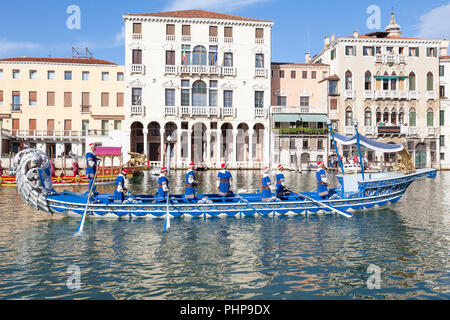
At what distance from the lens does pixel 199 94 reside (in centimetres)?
4903

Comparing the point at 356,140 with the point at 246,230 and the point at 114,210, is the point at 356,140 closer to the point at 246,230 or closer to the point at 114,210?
the point at 246,230

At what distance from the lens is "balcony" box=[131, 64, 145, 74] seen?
4731 cm

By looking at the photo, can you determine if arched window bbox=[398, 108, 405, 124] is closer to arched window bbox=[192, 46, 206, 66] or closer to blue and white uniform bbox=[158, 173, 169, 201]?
arched window bbox=[192, 46, 206, 66]

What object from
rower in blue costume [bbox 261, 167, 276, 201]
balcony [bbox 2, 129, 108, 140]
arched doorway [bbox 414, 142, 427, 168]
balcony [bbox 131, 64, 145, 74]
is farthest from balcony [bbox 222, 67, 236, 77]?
rower in blue costume [bbox 261, 167, 276, 201]

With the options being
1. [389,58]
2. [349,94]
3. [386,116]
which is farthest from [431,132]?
[349,94]

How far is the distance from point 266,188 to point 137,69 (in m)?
35.3

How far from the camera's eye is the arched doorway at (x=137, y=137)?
49656 millimetres

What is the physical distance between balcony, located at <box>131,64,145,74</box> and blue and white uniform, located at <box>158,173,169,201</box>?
34.3 metres

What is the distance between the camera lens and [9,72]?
160 ft

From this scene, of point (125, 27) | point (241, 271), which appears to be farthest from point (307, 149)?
point (241, 271)

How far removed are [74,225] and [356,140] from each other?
1194cm

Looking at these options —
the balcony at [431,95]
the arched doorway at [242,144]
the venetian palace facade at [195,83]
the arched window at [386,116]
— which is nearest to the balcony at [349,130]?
the arched window at [386,116]

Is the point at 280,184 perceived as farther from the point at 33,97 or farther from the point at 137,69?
the point at 33,97

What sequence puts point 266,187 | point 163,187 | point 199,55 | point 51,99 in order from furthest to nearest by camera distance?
point 51,99
point 199,55
point 266,187
point 163,187
